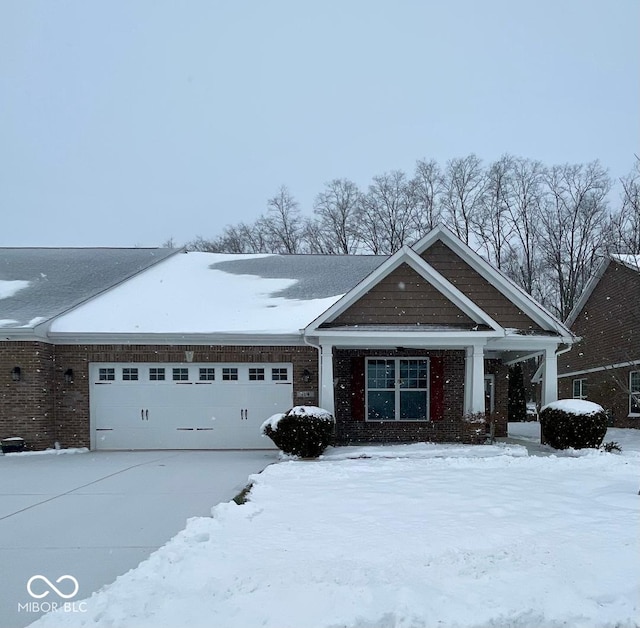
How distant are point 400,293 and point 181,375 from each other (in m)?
5.52

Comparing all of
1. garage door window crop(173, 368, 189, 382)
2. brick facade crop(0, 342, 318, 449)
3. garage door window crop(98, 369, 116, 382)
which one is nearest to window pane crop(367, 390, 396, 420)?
brick facade crop(0, 342, 318, 449)

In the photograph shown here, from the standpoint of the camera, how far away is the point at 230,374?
14.4 meters

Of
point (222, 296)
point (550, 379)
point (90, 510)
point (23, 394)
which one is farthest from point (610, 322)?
point (90, 510)

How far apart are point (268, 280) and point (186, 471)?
8389 millimetres

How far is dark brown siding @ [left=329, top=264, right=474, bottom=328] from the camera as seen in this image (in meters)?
13.6

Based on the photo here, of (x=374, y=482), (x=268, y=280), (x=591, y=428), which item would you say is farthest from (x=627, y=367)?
(x=374, y=482)

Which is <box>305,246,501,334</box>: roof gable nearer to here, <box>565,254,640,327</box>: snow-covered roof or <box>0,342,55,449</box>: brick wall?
<box>0,342,55,449</box>: brick wall

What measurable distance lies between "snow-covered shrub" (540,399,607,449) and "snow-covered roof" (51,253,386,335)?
19.9ft

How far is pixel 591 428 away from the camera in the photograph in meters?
12.7

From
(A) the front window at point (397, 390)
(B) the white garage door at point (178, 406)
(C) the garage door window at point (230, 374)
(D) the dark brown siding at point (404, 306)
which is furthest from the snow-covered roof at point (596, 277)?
(C) the garage door window at point (230, 374)

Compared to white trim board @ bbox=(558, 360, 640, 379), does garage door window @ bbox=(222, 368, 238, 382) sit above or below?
above

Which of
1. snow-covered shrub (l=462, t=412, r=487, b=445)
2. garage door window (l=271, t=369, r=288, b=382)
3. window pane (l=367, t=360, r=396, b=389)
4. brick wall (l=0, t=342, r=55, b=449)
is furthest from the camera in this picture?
window pane (l=367, t=360, r=396, b=389)

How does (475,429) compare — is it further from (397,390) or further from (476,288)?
(476,288)

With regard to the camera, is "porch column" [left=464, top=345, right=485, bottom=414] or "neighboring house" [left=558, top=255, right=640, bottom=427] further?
"neighboring house" [left=558, top=255, right=640, bottom=427]
